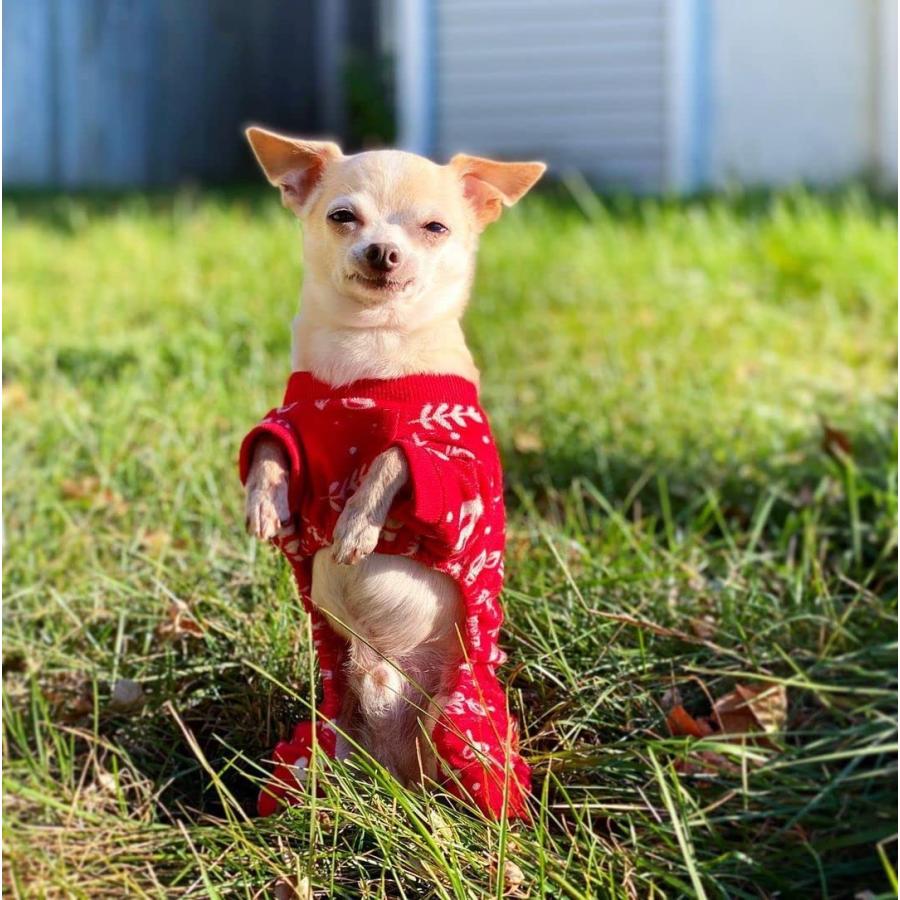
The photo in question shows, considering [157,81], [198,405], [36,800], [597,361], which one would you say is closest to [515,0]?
[157,81]

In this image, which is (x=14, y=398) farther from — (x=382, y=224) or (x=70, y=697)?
(x=382, y=224)

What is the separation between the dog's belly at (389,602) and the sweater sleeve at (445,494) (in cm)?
6

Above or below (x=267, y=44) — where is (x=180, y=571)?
below

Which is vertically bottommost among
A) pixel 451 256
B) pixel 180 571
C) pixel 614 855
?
pixel 614 855

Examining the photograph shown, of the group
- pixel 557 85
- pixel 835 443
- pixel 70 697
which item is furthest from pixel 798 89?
pixel 70 697

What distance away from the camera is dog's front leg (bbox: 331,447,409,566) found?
1.55 meters

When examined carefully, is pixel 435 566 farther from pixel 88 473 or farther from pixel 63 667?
pixel 88 473

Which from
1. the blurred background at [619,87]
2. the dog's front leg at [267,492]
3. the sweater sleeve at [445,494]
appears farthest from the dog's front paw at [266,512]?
the blurred background at [619,87]

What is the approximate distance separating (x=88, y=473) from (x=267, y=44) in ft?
35.3

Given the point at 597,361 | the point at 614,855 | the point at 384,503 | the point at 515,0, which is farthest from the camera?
the point at 515,0

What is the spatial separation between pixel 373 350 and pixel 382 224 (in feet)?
0.51

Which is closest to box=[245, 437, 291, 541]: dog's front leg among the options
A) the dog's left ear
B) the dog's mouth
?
the dog's mouth

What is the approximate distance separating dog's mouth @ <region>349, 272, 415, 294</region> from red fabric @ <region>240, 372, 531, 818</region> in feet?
0.37

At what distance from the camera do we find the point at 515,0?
9.38m
